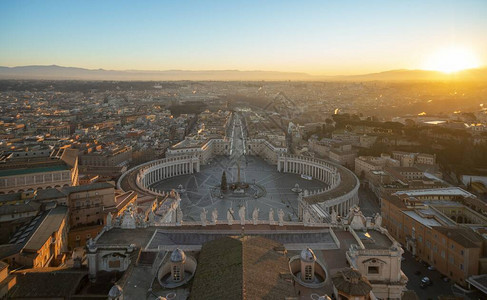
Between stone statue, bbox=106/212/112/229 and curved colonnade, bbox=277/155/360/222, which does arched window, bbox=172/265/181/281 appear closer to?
stone statue, bbox=106/212/112/229

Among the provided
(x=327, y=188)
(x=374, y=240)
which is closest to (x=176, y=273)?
(x=374, y=240)

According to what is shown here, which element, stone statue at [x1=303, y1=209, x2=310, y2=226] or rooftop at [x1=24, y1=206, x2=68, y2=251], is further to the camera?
stone statue at [x1=303, y1=209, x2=310, y2=226]

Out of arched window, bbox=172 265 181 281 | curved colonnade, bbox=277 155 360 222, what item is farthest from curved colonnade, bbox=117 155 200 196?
arched window, bbox=172 265 181 281

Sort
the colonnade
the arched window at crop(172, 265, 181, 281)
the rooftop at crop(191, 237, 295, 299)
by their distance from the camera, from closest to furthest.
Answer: the rooftop at crop(191, 237, 295, 299), the arched window at crop(172, 265, 181, 281), the colonnade

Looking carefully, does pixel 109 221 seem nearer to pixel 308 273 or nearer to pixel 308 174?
pixel 308 273

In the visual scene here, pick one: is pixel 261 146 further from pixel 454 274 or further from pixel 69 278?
pixel 69 278

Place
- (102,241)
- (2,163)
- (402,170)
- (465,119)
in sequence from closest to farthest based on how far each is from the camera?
1. (102,241)
2. (2,163)
3. (402,170)
4. (465,119)

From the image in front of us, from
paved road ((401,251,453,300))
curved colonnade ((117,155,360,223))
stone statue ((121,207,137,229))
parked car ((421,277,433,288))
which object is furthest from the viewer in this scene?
curved colonnade ((117,155,360,223))

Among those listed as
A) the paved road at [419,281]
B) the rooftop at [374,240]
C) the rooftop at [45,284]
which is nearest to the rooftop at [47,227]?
the rooftop at [45,284]

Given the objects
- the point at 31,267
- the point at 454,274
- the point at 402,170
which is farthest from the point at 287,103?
the point at 31,267
